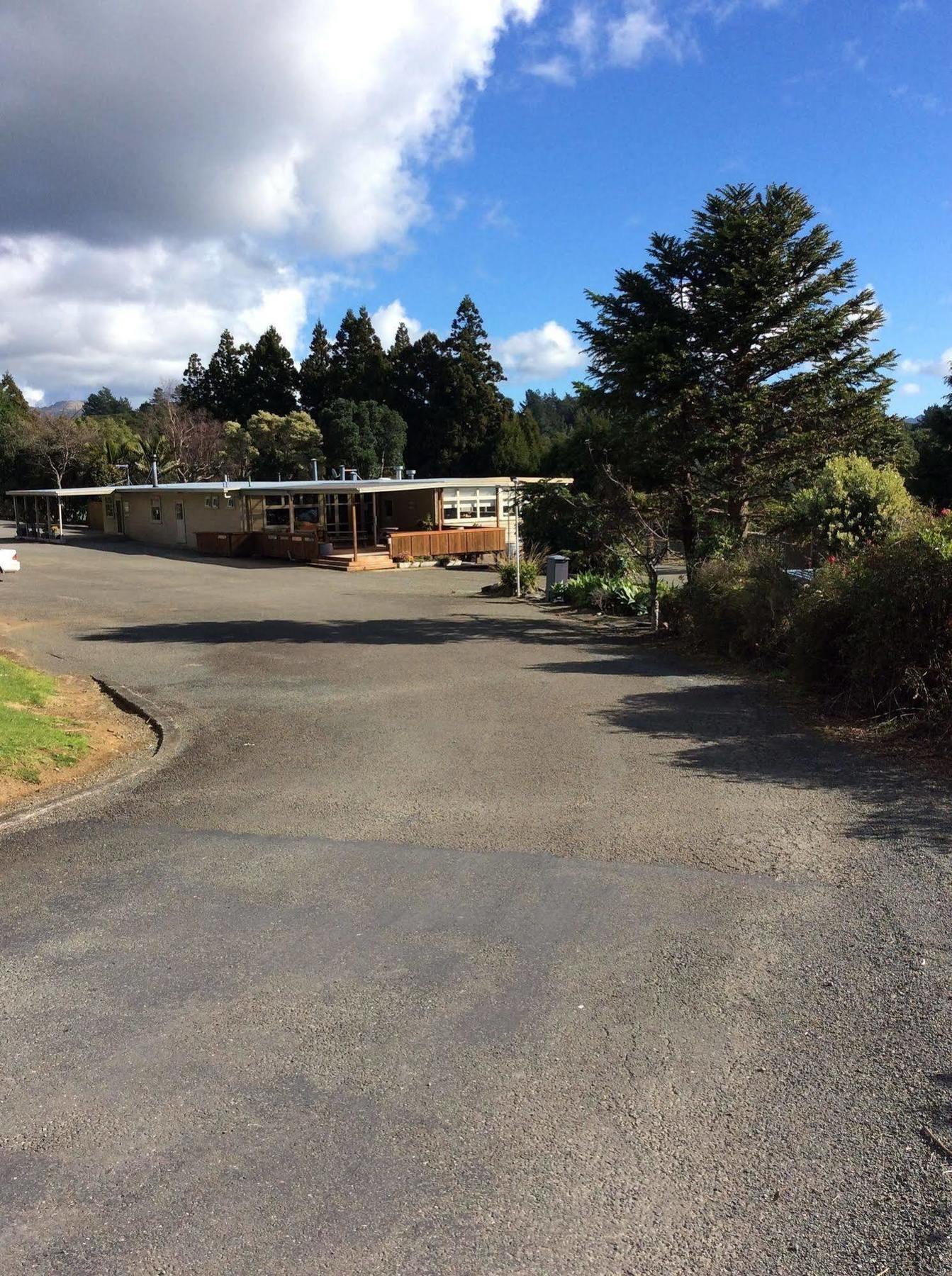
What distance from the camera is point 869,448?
20141 mm

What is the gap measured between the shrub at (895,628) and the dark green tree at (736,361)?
273 inches

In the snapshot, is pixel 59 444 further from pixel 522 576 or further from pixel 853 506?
pixel 853 506

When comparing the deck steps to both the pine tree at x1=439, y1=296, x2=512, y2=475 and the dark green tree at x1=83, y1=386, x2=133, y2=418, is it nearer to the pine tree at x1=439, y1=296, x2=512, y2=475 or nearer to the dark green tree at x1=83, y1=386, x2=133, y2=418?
the pine tree at x1=439, y1=296, x2=512, y2=475

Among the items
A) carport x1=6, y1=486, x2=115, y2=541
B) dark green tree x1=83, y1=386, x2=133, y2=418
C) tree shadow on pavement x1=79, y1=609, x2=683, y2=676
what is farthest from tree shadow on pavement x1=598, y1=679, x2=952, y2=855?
dark green tree x1=83, y1=386, x2=133, y2=418

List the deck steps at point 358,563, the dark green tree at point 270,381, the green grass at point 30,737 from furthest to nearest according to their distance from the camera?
the dark green tree at point 270,381
the deck steps at point 358,563
the green grass at point 30,737

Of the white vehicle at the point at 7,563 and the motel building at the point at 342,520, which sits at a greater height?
the motel building at the point at 342,520

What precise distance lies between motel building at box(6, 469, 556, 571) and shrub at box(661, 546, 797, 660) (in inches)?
742

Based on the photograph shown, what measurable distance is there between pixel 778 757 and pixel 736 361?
35.7 ft

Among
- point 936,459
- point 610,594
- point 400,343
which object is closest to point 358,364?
point 400,343

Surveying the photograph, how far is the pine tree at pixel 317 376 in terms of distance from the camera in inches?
2763

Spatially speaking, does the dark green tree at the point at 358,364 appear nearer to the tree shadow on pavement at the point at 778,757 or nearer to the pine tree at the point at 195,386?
the pine tree at the point at 195,386

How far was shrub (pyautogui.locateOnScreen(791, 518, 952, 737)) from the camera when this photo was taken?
8758 millimetres

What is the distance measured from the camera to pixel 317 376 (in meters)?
70.6

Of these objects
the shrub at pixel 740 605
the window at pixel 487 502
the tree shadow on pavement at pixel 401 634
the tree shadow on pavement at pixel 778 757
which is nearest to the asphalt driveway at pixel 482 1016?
the tree shadow on pavement at pixel 778 757
